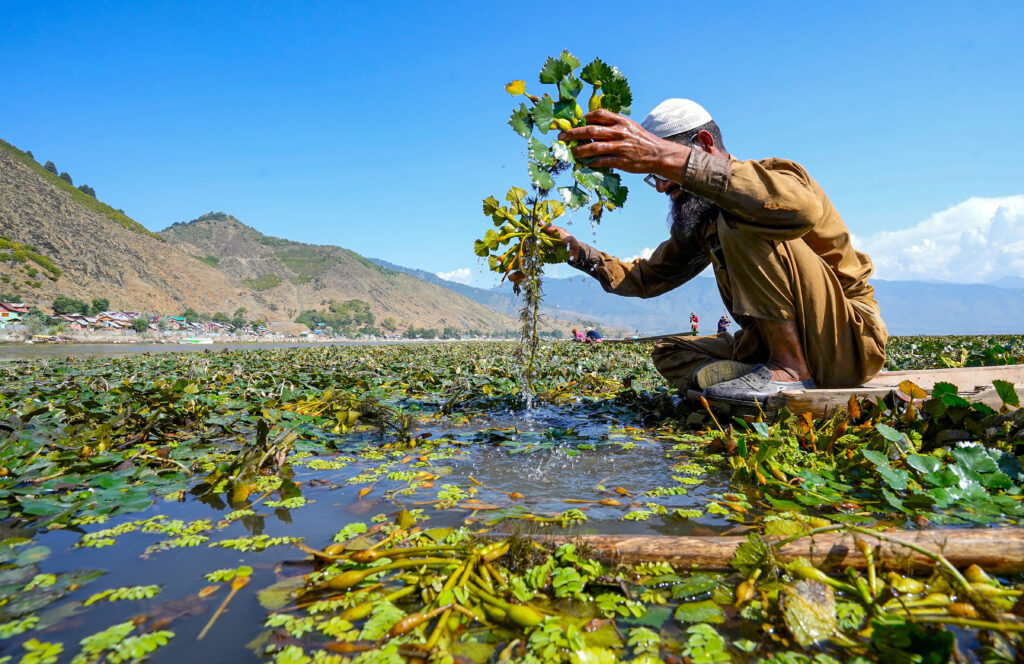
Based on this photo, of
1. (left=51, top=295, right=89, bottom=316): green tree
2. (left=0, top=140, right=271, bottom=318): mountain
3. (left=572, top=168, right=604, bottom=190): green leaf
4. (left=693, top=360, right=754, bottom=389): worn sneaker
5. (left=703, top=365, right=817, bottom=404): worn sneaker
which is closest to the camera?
(left=572, top=168, right=604, bottom=190): green leaf

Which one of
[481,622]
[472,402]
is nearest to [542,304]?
[472,402]

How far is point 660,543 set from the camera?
1145mm

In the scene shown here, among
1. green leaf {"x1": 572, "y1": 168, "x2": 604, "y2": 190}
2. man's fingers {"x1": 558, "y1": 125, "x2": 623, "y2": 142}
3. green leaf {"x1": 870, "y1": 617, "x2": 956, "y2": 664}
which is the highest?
man's fingers {"x1": 558, "y1": 125, "x2": 623, "y2": 142}

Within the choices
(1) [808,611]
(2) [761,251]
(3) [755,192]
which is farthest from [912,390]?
(1) [808,611]

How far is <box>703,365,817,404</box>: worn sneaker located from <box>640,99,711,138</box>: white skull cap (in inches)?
57.8

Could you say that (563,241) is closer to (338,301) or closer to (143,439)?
(143,439)

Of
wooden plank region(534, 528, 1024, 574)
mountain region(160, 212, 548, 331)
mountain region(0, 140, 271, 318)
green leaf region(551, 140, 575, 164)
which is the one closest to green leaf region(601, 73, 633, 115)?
green leaf region(551, 140, 575, 164)

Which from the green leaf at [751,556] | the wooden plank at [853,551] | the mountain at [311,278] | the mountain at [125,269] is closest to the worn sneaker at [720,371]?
the wooden plank at [853,551]

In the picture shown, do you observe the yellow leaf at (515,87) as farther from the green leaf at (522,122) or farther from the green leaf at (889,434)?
the green leaf at (889,434)

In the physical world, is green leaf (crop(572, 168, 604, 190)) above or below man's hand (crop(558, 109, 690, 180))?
below

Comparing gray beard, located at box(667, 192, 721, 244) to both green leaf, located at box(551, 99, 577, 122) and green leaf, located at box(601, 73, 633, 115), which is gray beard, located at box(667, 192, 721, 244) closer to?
green leaf, located at box(601, 73, 633, 115)

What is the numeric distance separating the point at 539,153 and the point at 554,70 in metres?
0.49

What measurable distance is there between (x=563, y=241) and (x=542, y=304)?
67 cm

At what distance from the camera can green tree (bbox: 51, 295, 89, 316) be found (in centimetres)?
5422
